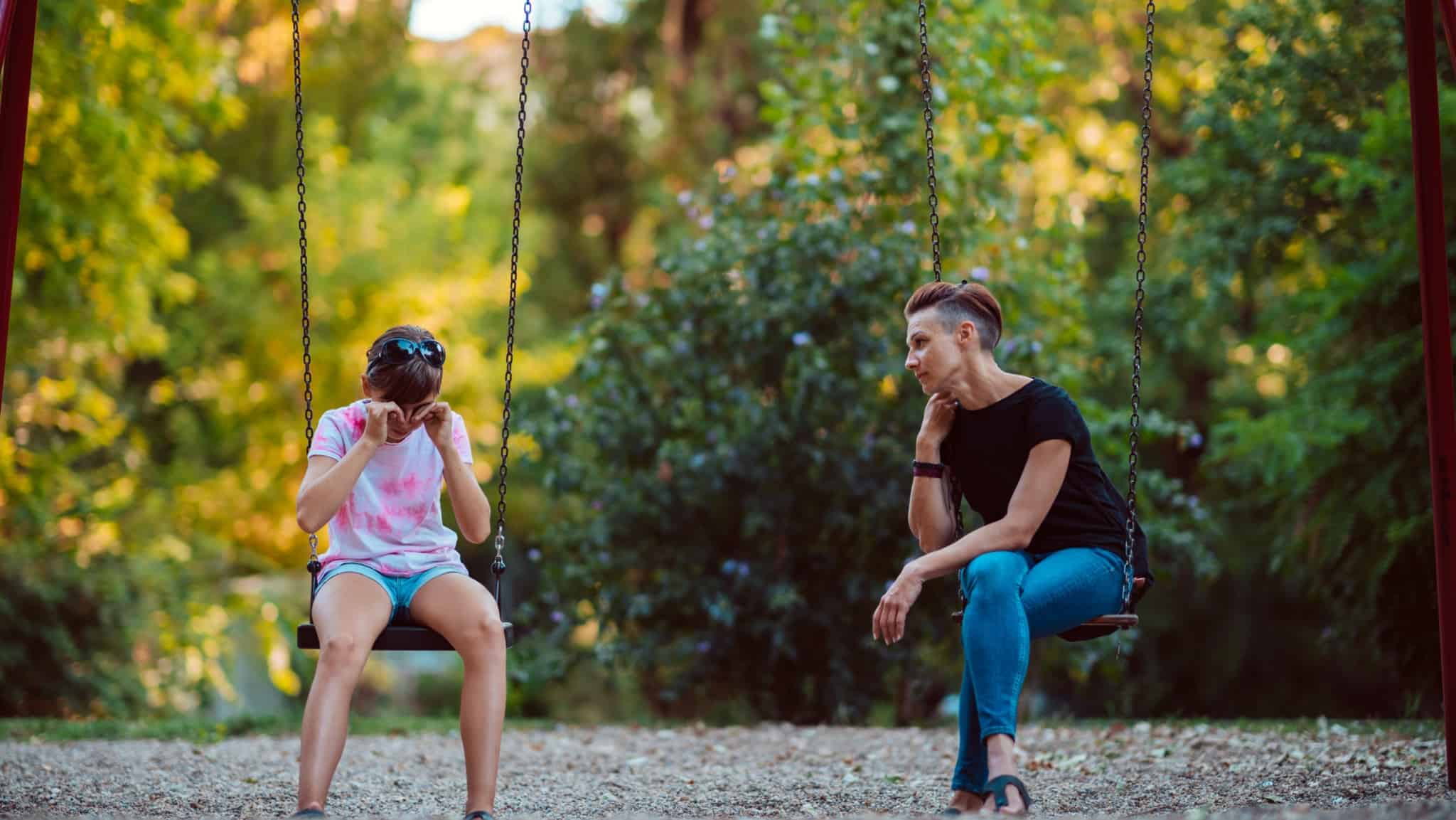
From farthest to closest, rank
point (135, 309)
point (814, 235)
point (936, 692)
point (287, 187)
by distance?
point (287, 187), point (936, 692), point (135, 309), point (814, 235)

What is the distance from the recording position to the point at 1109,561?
356cm

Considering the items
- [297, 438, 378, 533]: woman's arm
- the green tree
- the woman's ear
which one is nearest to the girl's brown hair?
[297, 438, 378, 533]: woman's arm

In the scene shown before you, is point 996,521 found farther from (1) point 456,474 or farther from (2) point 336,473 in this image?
(2) point 336,473

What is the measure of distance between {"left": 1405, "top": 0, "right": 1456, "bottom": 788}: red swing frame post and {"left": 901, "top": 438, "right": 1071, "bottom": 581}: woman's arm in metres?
1.59

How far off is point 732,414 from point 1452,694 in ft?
11.8

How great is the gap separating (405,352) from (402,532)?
0.48 metres

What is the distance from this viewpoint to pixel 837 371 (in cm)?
695

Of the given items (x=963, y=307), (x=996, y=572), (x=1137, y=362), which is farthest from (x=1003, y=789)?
(x=1137, y=362)

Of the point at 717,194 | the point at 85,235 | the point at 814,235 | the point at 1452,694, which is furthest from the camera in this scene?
the point at 85,235

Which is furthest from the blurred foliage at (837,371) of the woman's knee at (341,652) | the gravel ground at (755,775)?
the woman's knee at (341,652)

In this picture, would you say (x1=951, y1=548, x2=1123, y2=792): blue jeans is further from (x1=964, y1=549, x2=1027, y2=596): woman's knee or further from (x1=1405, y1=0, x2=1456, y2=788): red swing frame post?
(x1=1405, y1=0, x2=1456, y2=788): red swing frame post

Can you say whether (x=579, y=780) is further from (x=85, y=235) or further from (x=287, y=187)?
(x=287, y=187)

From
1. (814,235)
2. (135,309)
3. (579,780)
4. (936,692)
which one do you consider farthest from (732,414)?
(135,309)

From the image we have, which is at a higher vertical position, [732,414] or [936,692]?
[732,414]
